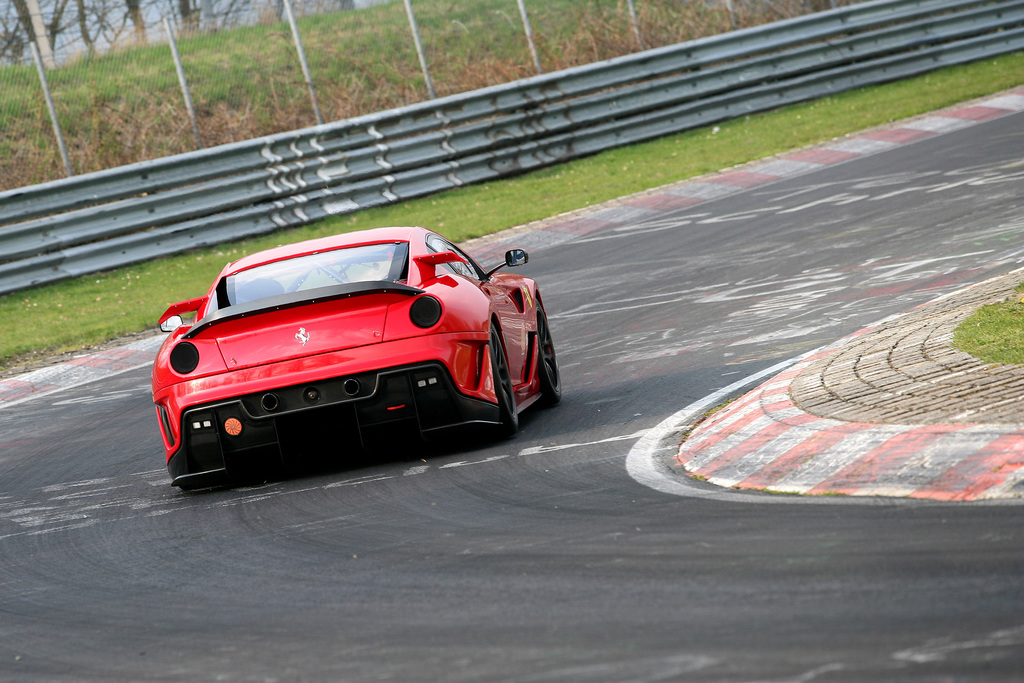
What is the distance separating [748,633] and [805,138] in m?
16.4

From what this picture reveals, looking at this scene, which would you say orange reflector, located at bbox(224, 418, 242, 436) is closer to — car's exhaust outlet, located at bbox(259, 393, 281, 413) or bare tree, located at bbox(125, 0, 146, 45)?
car's exhaust outlet, located at bbox(259, 393, 281, 413)

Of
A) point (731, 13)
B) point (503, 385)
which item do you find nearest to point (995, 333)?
point (503, 385)

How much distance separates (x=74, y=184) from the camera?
1659cm

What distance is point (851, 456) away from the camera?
206 inches

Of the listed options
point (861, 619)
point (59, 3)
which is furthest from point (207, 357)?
point (59, 3)

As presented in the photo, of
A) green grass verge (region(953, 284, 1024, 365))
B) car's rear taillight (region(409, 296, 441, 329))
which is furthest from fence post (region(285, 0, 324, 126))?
green grass verge (region(953, 284, 1024, 365))

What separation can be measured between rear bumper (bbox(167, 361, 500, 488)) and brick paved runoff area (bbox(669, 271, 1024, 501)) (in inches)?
51.8

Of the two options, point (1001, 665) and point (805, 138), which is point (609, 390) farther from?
point (805, 138)

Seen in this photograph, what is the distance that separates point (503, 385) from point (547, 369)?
43.3 inches

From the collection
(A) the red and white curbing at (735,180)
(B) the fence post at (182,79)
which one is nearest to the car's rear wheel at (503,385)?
(A) the red and white curbing at (735,180)

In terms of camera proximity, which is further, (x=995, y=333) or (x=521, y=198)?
(x=521, y=198)

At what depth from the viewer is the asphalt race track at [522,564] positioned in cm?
344

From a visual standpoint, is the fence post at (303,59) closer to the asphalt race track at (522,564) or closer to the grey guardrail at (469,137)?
the grey guardrail at (469,137)

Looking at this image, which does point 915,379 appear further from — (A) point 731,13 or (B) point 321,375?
(A) point 731,13
